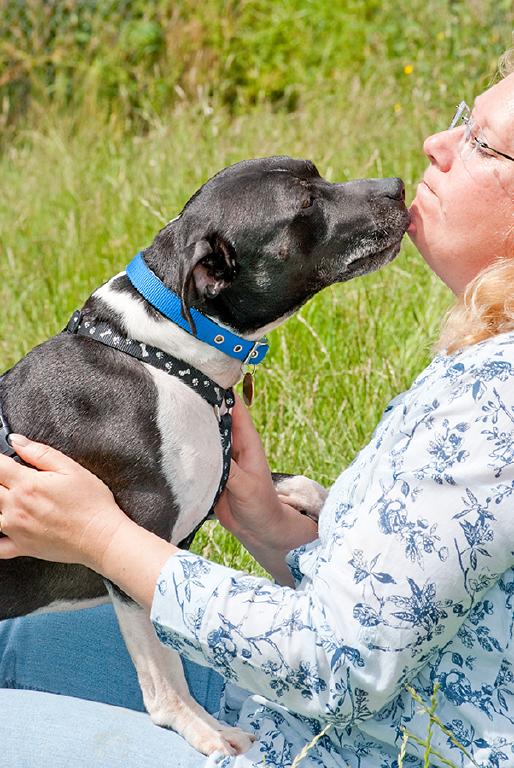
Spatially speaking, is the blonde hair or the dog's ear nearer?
the blonde hair

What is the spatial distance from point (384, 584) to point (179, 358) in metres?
0.90

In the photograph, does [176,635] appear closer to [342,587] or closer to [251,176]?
[342,587]

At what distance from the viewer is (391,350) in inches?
159

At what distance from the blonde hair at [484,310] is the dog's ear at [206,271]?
58 centimetres

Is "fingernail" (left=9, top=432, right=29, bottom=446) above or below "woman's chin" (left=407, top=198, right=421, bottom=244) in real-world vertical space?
above

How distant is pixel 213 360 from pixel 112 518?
22.4 inches

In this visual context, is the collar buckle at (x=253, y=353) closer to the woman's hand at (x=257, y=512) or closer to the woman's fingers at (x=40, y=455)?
the woman's hand at (x=257, y=512)

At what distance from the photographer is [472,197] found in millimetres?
2170

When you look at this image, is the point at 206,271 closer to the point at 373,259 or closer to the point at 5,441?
the point at 373,259

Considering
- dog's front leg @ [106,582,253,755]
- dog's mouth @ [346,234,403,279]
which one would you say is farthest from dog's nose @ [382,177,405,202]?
dog's front leg @ [106,582,253,755]

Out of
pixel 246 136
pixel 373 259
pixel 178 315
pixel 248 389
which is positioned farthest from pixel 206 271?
pixel 246 136

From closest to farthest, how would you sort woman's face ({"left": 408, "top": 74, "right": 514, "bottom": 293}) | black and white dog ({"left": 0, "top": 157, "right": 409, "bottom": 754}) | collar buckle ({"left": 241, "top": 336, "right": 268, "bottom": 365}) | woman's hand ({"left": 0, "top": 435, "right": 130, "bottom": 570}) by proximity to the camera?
woman's hand ({"left": 0, "top": 435, "right": 130, "bottom": 570}) → woman's face ({"left": 408, "top": 74, "right": 514, "bottom": 293}) → black and white dog ({"left": 0, "top": 157, "right": 409, "bottom": 754}) → collar buckle ({"left": 241, "top": 336, "right": 268, "bottom": 365})

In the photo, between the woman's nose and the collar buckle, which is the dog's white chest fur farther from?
the woman's nose

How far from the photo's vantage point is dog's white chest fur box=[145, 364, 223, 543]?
2.40 m
